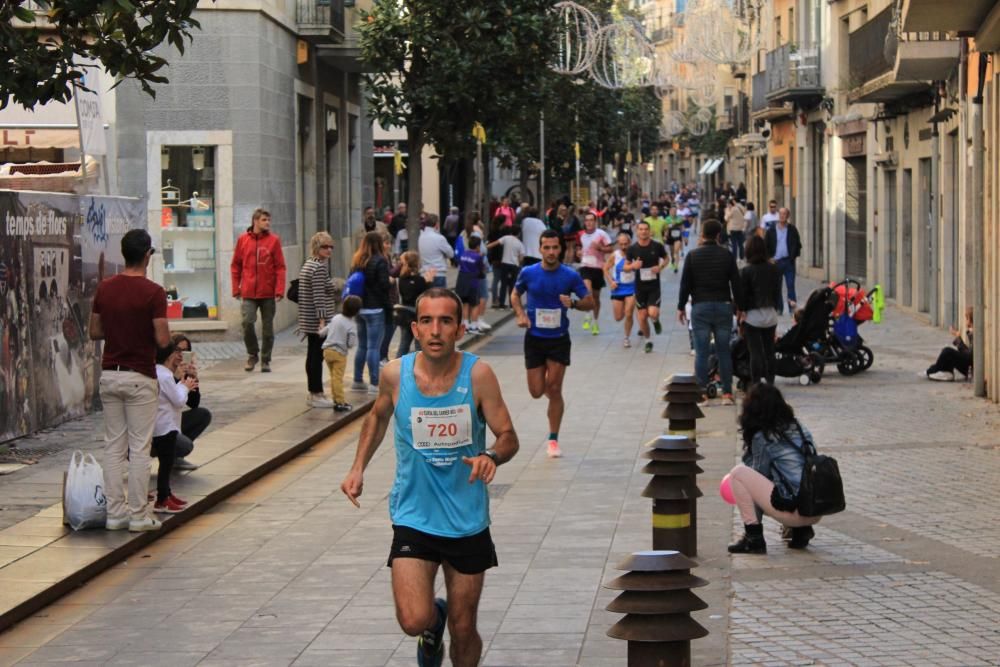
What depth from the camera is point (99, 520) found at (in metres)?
10.1

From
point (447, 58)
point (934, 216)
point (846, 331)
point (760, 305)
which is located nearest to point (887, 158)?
point (934, 216)

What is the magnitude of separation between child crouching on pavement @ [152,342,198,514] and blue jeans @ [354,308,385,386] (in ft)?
21.3

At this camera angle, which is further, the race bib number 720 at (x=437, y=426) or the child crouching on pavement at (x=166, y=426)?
the child crouching on pavement at (x=166, y=426)

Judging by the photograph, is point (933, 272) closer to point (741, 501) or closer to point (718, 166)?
point (741, 501)

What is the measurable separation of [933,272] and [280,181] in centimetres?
1043

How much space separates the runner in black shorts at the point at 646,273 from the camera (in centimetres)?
2234

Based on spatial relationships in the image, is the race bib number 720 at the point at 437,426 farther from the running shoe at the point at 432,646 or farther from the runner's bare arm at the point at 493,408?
the running shoe at the point at 432,646

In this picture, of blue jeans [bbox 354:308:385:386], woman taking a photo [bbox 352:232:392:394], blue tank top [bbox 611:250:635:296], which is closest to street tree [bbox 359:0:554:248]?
blue tank top [bbox 611:250:635:296]

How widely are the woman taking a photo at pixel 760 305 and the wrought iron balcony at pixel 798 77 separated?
24.2 m

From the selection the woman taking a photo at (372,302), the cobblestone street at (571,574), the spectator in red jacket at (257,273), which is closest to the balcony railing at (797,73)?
the spectator in red jacket at (257,273)

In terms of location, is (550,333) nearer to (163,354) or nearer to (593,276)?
(163,354)

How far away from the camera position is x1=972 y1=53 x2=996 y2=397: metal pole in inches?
666

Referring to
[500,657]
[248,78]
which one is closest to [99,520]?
[500,657]

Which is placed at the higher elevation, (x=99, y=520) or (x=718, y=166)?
(x=718, y=166)
